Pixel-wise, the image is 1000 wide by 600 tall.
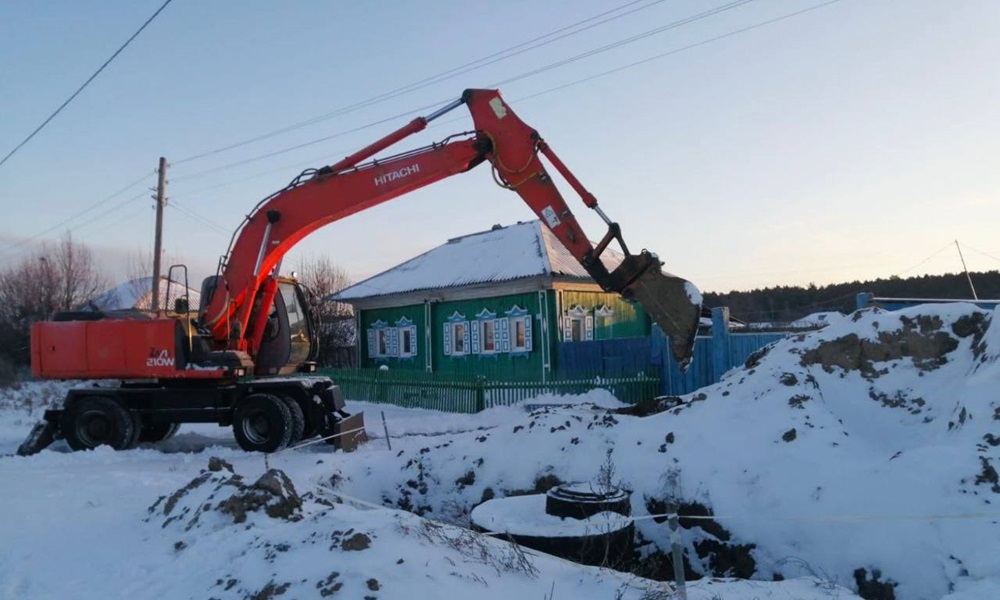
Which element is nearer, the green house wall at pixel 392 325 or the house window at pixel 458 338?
the house window at pixel 458 338

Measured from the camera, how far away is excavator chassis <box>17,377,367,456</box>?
1245 cm

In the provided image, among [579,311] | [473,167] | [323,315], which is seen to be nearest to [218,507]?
[473,167]

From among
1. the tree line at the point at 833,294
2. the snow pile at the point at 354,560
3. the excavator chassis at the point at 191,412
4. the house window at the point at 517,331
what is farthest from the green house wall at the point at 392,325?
the tree line at the point at 833,294

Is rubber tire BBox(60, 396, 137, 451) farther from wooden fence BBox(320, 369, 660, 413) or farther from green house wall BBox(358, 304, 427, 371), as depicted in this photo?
green house wall BBox(358, 304, 427, 371)

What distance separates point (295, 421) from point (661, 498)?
22.4 ft

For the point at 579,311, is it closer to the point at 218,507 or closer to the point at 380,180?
the point at 380,180

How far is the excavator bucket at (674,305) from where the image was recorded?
8898mm

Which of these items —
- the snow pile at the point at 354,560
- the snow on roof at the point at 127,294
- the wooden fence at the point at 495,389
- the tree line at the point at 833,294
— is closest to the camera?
the snow pile at the point at 354,560

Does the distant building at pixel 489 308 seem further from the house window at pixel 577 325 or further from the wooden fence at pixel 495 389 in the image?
the wooden fence at pixel 495 389

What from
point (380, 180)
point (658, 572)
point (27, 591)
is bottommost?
point (658, 572)

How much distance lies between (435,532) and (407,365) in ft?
66.2

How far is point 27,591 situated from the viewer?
552 cm

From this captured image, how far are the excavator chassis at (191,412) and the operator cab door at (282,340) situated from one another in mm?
437

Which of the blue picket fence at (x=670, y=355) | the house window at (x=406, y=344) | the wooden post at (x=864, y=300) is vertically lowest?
the blue picket fence at (x=670, y=355)
